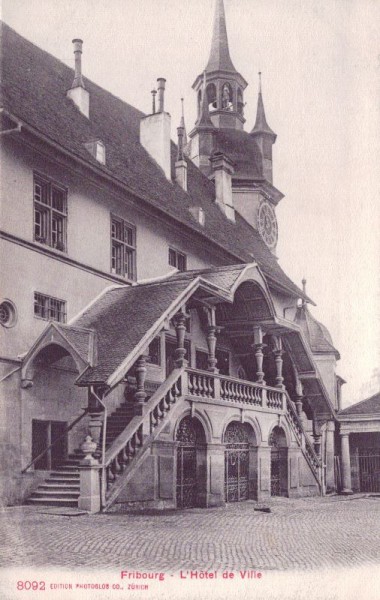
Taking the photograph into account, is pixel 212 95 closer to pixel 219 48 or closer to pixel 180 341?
pixel 219 48

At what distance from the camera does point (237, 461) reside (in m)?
22.3

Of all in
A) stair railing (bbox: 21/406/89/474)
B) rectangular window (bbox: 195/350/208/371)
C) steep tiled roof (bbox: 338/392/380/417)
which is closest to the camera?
stair railing (bbox: 21/406/89/474)

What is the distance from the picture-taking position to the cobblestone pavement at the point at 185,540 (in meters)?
10.5

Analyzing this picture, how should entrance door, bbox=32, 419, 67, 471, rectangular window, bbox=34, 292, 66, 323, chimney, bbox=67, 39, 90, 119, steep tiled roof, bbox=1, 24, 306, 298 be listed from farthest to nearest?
chimney, bbox=67, 39, 90, 119 < steep tiled roof, bbox=1, 24, 306, 298 < rectangular window, bbox=34, 292, 66, 323 < entrance door, bbox=32, 419, 67, 471

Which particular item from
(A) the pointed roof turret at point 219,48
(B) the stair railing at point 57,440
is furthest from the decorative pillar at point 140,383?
(A) the pointed roof turret at point 219,48

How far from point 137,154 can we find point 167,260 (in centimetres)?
376

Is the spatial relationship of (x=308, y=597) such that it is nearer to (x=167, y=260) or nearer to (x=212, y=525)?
(x=212, y=525)

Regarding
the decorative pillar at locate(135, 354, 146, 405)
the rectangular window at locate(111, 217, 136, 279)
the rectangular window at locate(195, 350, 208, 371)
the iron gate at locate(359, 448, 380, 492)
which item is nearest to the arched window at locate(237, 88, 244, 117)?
the iron gate at locate(359, 448, 380, 492)

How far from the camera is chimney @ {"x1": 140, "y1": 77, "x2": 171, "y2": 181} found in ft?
89.8

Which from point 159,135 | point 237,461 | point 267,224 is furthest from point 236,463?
point 267,224

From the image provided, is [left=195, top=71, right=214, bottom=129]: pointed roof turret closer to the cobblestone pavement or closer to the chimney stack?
the chimney stack

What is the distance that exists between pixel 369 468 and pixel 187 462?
18808mm

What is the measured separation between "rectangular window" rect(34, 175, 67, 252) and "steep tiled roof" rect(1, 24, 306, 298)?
3.26ft

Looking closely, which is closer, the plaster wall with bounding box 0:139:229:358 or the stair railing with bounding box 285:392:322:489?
the plaster wall with bounding box 0:139:229:358
